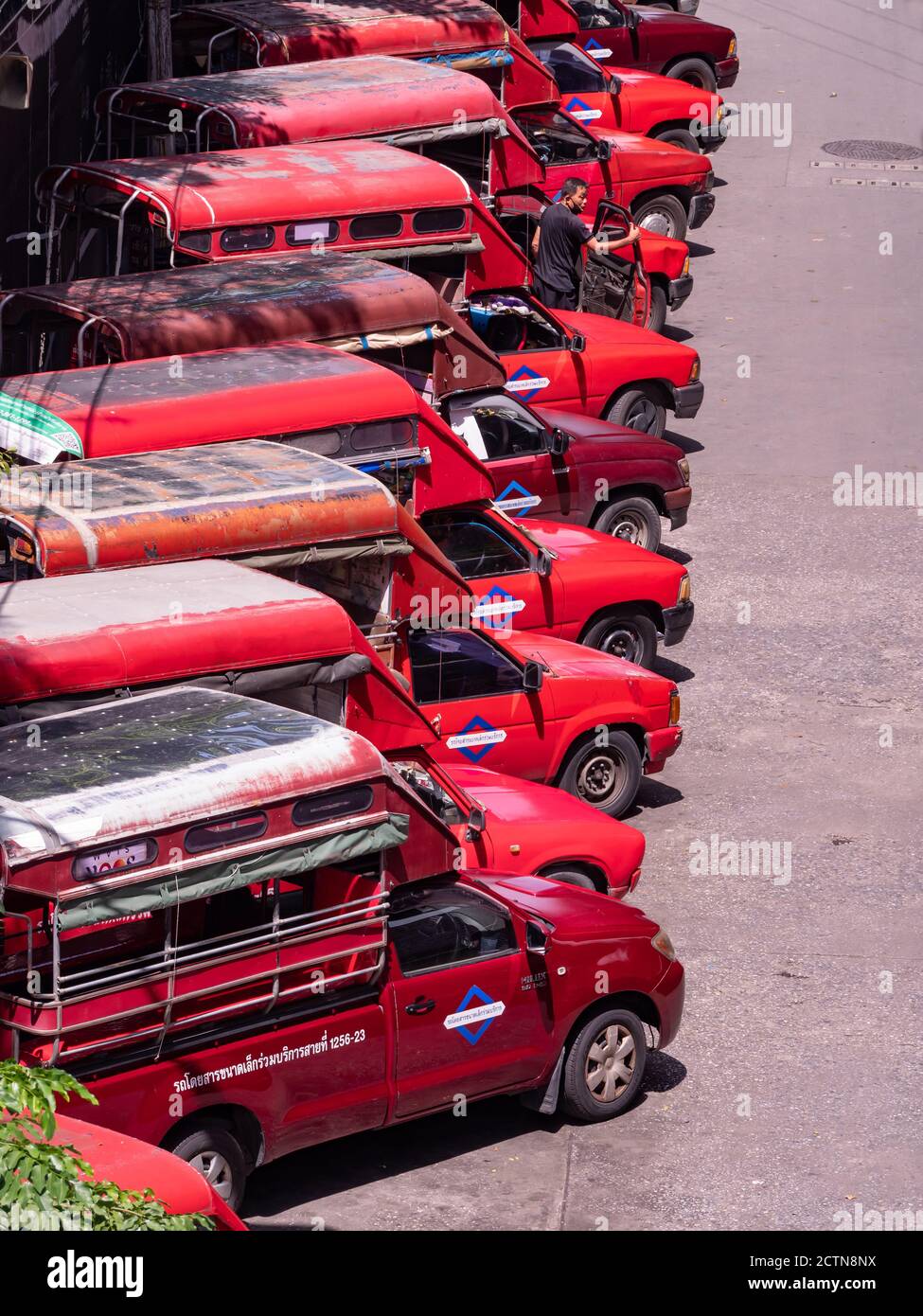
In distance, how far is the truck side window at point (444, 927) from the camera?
947 centimetres

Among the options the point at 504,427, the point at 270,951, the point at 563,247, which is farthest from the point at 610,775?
the point at 563,247

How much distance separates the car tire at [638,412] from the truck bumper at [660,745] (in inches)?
192

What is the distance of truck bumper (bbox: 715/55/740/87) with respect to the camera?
27.2 m

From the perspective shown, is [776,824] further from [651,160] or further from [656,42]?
[656,42]

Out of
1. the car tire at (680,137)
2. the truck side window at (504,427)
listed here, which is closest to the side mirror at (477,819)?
the truck side window at (504,427)

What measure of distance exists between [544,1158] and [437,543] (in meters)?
4.94

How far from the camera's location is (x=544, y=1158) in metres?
9.90

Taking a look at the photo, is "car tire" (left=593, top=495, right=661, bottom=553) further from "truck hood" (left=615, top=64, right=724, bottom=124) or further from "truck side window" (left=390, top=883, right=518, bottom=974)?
"truck hood" (left=615, top=64, right=724, bottom=124)

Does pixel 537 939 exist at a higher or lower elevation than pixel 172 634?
lower

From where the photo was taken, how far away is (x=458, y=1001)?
9508 mm

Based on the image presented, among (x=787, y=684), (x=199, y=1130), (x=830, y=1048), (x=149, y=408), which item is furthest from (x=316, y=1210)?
(x=787, y=684)

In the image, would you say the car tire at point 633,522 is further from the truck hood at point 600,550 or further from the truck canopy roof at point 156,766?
the truck canopy roof at point 156,766

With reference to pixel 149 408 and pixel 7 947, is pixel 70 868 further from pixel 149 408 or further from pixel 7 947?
pixel 149 408

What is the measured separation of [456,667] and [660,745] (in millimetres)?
1654
